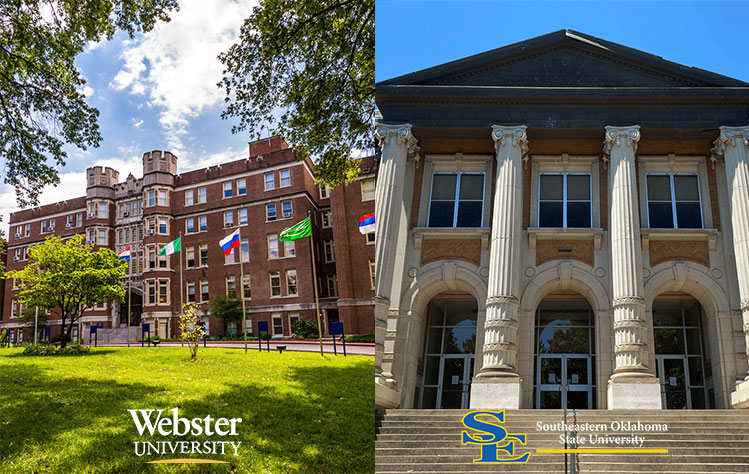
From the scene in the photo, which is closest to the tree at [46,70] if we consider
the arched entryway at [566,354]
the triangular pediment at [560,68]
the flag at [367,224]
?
the flag at [367,224]

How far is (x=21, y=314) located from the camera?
7.68m

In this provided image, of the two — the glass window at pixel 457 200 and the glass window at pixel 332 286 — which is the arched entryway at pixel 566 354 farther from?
→ the glass window at pixel 332 286

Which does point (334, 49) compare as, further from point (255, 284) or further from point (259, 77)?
point (255, 284)

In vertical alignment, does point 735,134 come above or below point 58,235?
above

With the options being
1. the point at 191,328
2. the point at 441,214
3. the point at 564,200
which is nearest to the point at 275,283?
the point at 191,328

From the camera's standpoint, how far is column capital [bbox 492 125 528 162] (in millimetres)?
13938

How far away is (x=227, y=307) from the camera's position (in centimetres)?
784

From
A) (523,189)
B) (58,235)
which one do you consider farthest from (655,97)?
(58,235)

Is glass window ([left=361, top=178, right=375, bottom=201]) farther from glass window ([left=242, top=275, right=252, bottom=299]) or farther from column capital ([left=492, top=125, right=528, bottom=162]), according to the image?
column capital ([left=492, top=125, right=528, bottom=162])

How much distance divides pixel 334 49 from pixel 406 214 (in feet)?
20.0

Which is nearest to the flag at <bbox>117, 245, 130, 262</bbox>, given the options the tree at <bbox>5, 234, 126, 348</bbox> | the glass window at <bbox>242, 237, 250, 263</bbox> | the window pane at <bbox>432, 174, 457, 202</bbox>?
the tree at <bbox>5, 234, 126, 348</bbox>

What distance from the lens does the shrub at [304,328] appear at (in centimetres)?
724

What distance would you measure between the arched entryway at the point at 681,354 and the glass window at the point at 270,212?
10.2 meters

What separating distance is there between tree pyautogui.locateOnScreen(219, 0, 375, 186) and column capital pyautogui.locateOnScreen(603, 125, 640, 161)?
25.0ft
